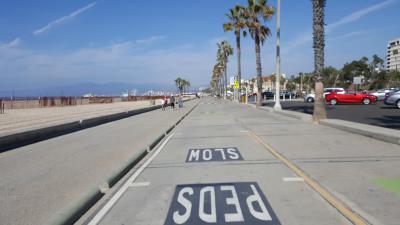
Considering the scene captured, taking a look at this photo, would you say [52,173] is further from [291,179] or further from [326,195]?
[326,195]

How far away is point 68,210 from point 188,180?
3050 mm

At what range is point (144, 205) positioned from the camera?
22.3ft

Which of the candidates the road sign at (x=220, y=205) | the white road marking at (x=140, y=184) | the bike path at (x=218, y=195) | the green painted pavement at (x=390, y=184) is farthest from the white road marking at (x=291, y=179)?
the white road marking at (x=140, y=184)

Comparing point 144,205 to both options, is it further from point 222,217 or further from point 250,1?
point 250,1

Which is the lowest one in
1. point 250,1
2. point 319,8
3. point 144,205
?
point 144,205

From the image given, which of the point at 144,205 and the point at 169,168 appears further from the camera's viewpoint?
the point at 169,168

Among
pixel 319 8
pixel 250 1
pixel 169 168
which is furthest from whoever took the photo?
pixel 250 1

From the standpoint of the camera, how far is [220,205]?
21.8 ft

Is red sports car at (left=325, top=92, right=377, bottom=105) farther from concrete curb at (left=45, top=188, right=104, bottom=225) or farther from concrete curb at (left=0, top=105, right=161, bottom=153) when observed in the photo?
concrete curb at (left=45, top=188, right=104, bottom=225)

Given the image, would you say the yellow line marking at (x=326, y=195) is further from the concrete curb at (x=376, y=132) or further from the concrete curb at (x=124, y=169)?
the concrete curb at (x=376, y=132)

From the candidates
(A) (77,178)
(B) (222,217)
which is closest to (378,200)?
(B) (222,217)

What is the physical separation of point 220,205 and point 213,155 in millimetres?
5283

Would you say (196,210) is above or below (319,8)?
below

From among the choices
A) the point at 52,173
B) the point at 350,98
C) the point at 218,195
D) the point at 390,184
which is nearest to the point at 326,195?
the point at 390,184
